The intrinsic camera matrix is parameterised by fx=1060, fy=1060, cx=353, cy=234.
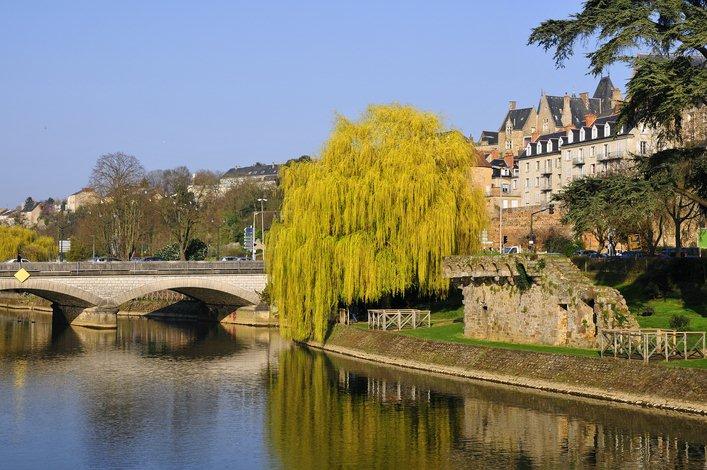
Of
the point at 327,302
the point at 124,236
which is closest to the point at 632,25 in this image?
the point at 327,302

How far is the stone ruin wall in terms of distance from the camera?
47.3m

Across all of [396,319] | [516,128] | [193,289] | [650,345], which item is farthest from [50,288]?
[516,128]

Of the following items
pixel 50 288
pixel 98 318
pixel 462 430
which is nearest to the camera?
pixel 462 430

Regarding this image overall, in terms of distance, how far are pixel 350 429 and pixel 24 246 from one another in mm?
92525

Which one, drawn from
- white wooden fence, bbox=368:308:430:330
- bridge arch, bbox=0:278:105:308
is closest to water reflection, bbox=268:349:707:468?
white wooden fence, bbox=368:308:430:330

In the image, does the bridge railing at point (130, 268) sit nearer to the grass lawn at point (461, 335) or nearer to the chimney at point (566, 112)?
the grass lawn at point (461, 335)

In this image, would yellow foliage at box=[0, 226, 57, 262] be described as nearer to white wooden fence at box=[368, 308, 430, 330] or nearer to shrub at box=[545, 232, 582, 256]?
shrub at box=[545, 232, 582, 256]

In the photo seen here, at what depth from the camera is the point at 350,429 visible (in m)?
38.5

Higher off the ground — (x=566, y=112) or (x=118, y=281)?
(x=566, y=112)

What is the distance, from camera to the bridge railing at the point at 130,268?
79688 mm

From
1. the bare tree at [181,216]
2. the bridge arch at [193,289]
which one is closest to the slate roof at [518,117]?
the bare tree at [181,216]

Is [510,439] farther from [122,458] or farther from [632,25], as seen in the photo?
[632,25]

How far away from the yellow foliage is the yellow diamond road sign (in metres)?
43.9

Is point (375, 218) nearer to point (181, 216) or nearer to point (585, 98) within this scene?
point (181, 216)
